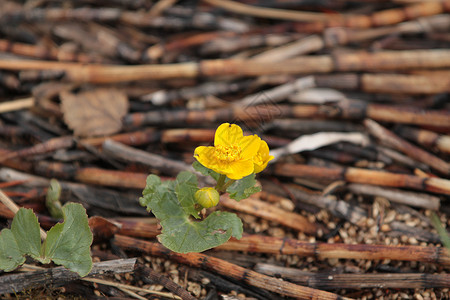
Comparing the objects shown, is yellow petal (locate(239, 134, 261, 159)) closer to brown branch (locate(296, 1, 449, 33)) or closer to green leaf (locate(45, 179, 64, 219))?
green leaf (locate(45, 179, 64, 219))

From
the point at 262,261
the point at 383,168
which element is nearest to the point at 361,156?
the point at 383,168

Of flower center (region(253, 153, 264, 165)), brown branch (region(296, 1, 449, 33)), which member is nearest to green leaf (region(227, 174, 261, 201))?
flower center (region(253, 153, 264, 165))

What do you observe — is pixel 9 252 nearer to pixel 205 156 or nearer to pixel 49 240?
pixel 49 240

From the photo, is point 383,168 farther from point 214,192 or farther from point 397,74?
point 214,192

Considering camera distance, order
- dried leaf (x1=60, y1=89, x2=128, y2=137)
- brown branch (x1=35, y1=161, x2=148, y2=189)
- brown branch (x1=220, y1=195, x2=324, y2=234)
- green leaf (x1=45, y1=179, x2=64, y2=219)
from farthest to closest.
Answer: dried leaf (x1=60, y1=89, x2=128, y2=137) → brown branch (x1=35, y1=161, x2=148, y2=189) → brown branch (x1=220, y1=195, x2=324, y2=234) → green leaf (x1=45, y1=179, x2=64, y2=219)

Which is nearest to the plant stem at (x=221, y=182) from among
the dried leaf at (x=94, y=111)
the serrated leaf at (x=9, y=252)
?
the serrated leaf at (x=9, y=252)

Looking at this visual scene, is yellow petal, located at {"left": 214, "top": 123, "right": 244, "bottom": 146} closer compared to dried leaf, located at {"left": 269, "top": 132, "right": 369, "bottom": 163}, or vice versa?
yellow petal, located at {"left": 214, "top": 123, "right": 244, "bottom": 146}

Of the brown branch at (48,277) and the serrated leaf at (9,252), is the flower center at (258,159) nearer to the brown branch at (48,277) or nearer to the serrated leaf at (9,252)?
the brown branch at (48,277)
